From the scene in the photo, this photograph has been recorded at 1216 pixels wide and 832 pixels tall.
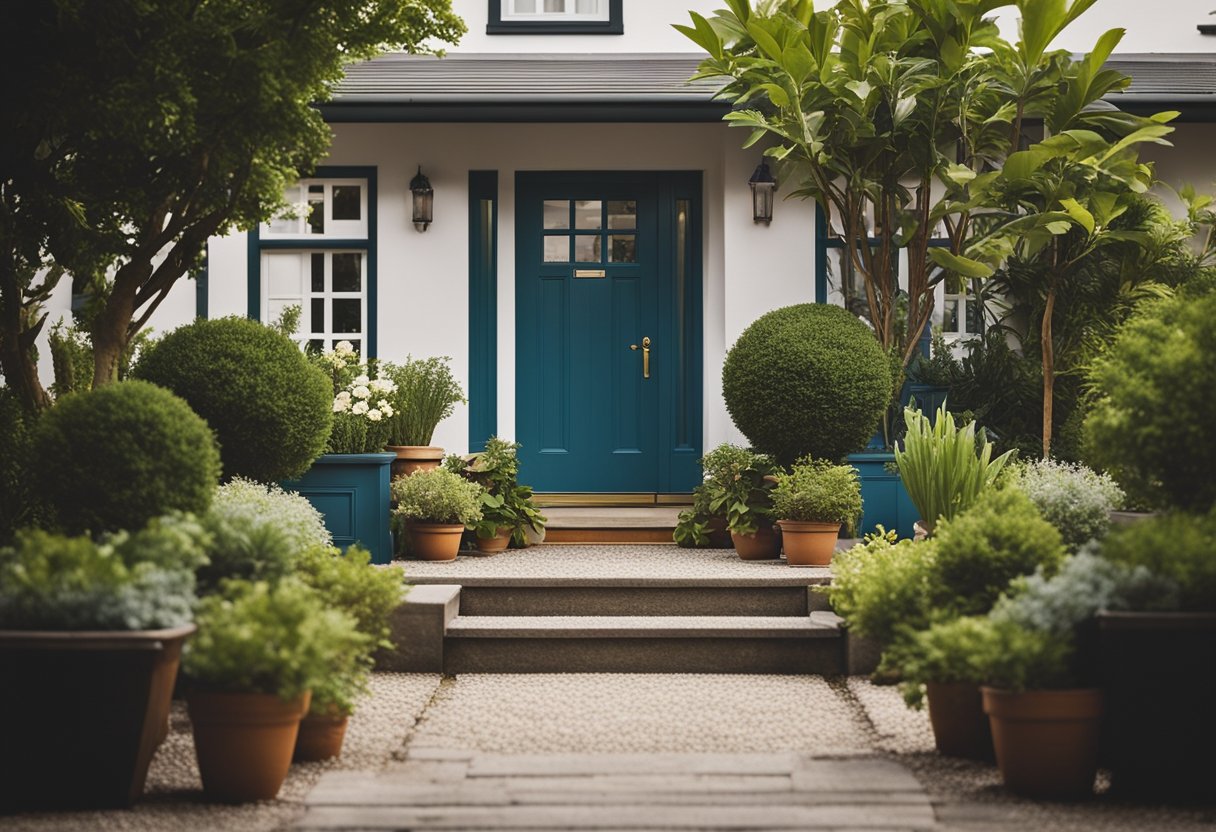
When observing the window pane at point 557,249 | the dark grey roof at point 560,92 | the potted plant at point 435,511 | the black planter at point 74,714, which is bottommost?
the black planter at point 74,714

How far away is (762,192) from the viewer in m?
9.44

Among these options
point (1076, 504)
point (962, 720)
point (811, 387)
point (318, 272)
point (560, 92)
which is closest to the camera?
point (962, 720)

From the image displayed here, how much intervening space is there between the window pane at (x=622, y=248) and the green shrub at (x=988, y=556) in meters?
5.15

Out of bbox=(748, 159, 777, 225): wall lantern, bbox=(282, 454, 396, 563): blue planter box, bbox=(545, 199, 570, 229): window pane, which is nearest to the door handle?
bbox=(545, 199, 570, 229): window pane

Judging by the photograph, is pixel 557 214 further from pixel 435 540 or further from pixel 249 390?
pixel 249 390

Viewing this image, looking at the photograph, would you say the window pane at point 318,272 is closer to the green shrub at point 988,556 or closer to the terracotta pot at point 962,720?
the green shrub at point 988,556

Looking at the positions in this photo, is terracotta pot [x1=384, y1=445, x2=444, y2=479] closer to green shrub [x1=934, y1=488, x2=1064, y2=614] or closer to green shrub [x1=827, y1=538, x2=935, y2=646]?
green shrub [x1=827, y1=538, x2=935, y2=646]

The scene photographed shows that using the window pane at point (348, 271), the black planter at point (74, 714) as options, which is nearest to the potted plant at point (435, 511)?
the window pane at point (348, 271)

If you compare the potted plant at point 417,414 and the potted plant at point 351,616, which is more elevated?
the potted plant at point 417,414

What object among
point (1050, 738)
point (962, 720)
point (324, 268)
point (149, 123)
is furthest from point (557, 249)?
point (1050, 738)

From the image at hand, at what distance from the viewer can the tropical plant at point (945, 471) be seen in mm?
7180

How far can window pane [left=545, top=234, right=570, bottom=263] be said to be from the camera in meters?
9.90

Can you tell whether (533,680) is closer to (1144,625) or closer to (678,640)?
(678,640)

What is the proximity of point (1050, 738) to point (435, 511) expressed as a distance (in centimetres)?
437
